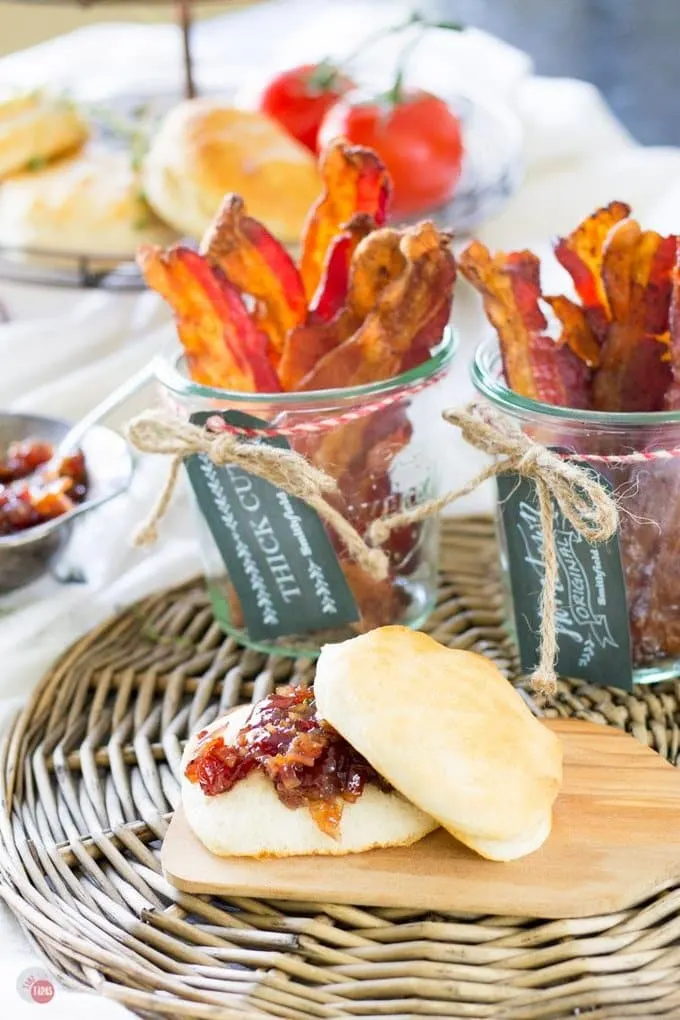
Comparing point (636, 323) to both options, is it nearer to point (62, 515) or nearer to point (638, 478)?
point (638, 478)

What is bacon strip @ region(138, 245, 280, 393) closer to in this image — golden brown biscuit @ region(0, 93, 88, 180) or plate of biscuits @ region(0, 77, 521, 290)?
plate of biscuits @ region(0, 77, 521, 290)

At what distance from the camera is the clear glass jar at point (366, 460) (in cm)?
81

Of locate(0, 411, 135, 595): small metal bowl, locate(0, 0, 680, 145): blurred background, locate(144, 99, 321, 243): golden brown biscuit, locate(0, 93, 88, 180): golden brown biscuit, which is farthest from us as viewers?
locate(0, 0, 680, 145): blurred background

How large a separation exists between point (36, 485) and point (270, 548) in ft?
0.89

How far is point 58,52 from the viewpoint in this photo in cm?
223

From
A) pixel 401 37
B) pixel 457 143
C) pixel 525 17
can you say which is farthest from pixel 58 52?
pixel 525 17

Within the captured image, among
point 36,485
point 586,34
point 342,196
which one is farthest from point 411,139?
point 586,34

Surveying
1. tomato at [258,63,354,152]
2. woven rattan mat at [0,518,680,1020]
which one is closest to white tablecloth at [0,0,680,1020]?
woven rattan mat at [0,518,680,1020]

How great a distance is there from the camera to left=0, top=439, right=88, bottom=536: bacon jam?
39.4 inches

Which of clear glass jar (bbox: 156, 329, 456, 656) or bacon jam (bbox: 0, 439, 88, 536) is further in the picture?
bacon jam (bbox: 0, 439, 88, 536)

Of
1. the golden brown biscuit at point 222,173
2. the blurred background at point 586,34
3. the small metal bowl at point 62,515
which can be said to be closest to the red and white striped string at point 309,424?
the small metal bowl at point 62,515

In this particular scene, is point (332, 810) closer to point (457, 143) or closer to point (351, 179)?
point (351, 179)

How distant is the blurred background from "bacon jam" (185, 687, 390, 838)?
1.71 metres

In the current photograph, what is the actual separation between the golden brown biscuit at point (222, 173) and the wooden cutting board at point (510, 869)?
78 cm
